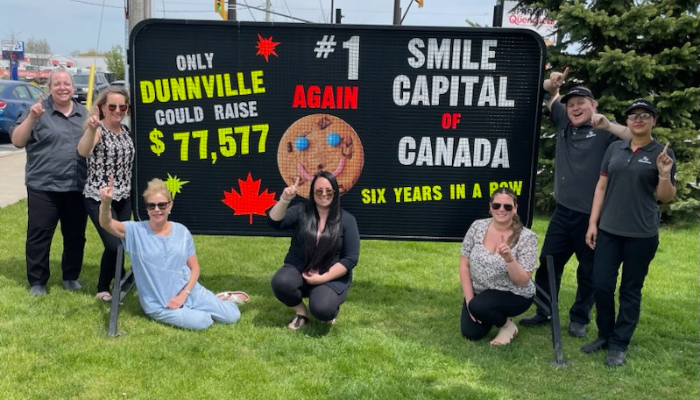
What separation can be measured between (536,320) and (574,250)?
0.63 metres

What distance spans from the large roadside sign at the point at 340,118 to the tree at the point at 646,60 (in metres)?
4.25

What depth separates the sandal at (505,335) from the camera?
446 cm

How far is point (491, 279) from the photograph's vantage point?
14.4 feet

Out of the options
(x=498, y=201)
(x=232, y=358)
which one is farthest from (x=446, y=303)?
(x=232, y=358)

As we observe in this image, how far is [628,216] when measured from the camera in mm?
3969

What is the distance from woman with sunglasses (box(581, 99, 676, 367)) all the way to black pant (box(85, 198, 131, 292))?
340 centimetres

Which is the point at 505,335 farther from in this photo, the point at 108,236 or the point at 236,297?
the point at 108,236

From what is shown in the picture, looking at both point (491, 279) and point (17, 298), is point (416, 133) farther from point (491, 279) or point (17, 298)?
point (17, 298)

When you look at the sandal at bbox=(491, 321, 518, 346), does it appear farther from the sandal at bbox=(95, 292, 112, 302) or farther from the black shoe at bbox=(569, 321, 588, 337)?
the sandal at bbox=(95, 292, 112, 302)

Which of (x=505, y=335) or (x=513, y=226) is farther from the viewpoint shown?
(x=505, y=335)

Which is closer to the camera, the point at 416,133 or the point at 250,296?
the point at 416,133

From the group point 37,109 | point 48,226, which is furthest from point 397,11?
point 37,109

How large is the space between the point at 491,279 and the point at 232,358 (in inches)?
72.3

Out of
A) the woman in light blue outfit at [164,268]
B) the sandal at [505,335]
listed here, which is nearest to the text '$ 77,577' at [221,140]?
the woman in light blue outfit at [164,268]
